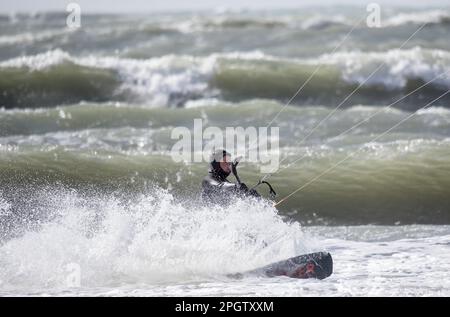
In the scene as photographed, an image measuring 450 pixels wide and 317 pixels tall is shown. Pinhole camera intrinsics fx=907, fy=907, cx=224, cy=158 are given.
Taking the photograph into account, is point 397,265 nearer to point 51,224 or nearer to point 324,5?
point 51,224

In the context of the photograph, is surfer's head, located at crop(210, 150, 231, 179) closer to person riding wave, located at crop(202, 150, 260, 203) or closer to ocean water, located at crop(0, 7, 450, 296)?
person riding wave, located at crop(202, 150, 260, 203)

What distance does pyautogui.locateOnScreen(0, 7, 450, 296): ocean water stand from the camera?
10.1 m

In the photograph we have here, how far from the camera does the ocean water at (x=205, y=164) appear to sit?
1009 centimetres

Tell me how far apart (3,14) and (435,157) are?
29.3 m

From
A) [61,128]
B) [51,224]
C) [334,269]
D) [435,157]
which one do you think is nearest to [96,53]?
[61,128]

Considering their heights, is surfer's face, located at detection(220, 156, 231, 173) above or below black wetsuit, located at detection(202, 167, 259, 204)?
above

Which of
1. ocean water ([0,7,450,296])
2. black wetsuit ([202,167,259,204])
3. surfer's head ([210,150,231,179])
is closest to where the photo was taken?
ocean water ([0,7,450,296])

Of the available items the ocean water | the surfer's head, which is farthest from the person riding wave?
the ocean water

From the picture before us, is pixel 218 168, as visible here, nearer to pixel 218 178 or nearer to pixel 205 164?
pixel 218 178

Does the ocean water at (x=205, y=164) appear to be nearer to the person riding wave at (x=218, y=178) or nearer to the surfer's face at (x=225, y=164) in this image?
the person riding wave at (x=218, y=178)

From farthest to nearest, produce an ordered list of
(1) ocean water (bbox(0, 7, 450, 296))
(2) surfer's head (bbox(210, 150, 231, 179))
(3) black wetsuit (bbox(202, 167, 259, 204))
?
1. (2) surfer's head (bbox(210, 150, 231, 179))
2. (3) black wetsuit (bbox(202, 167, 259, 204))
3. (1) ocean water (bbox(0, 7, 450, 296))

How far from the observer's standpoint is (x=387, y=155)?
52.2ft

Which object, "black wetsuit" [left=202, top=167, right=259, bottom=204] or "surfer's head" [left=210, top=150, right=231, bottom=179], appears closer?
"black wetsuit" [left=202, top=167, right=259, bottom=204]

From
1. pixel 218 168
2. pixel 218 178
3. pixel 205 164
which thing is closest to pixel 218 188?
pixel 218 178
